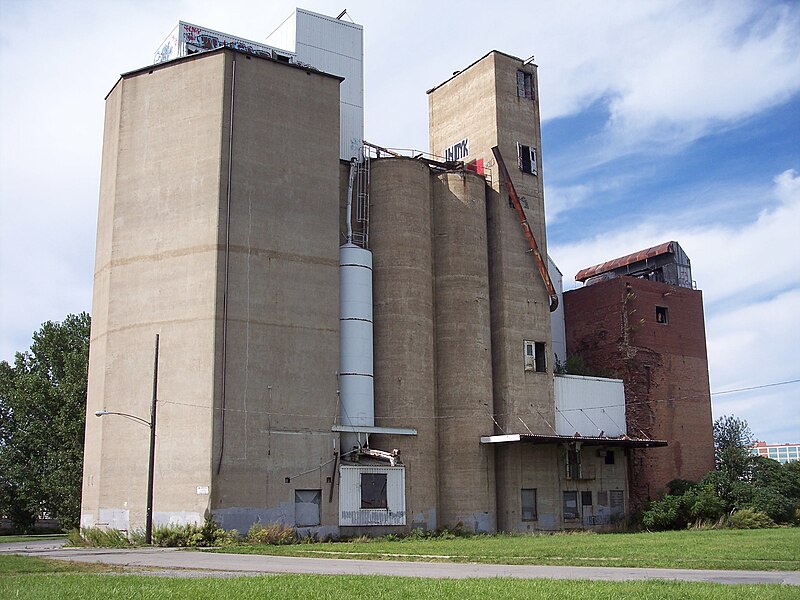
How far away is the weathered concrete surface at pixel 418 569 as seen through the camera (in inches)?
720

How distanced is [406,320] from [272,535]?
43.3ft

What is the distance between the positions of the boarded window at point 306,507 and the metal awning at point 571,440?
31.9 feet

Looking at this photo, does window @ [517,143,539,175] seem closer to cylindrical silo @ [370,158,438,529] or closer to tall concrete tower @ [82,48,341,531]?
cylindrical silo @ [370,158,438,529]

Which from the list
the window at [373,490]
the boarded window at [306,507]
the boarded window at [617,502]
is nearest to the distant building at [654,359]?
the boarded window at [617,502]

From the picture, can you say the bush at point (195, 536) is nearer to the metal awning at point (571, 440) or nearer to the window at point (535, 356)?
the metal awning at point (571, 440)

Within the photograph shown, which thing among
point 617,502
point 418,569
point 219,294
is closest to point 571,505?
point 617,502

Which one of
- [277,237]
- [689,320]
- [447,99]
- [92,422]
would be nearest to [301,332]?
[277,237]

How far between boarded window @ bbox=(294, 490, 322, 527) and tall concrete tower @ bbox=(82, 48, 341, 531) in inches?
2.5

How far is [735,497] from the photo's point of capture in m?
51.7

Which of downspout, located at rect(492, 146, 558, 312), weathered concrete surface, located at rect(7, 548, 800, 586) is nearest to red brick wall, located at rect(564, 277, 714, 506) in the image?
downspout, located at rect(492, 146, 558, 312)

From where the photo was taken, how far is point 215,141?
41406mm

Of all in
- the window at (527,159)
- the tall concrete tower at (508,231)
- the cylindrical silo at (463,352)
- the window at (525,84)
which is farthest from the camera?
the window at (525,84)

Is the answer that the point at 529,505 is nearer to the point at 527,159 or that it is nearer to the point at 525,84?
the point at 527,159

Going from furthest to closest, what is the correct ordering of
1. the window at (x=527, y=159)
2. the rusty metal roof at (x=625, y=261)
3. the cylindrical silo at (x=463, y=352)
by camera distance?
the rusty metal roof at (x=625, y=261), the window at (x=527, y=159), the cylindrical silo at (x=463, y=352)
